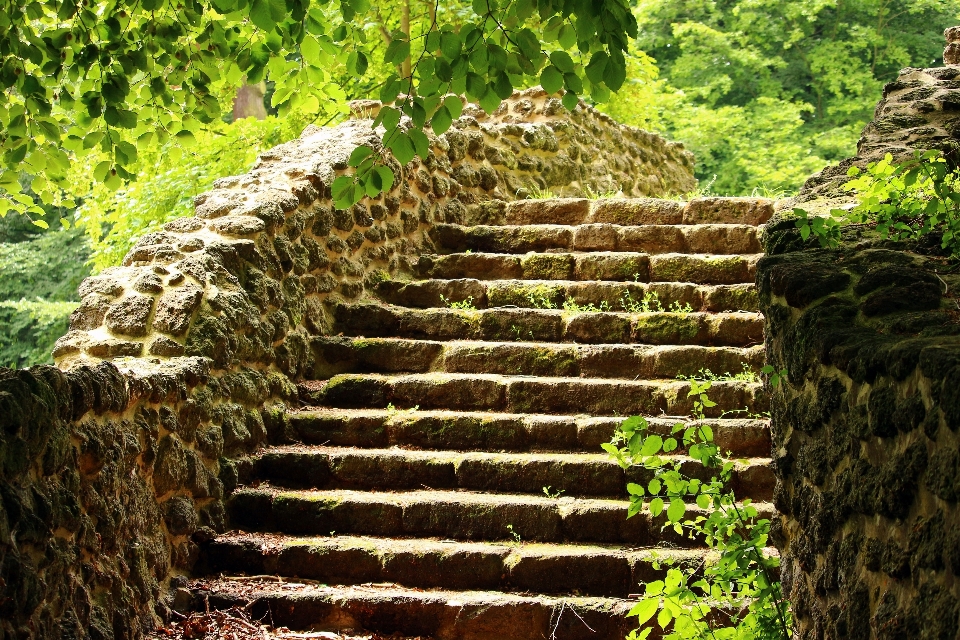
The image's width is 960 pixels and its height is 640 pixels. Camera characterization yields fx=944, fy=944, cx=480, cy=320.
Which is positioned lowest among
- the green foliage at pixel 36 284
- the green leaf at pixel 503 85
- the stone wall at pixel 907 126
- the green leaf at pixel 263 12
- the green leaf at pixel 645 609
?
the green foliage at pixel 36 284

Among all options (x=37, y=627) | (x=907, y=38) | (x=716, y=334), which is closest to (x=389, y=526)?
(x=37, y=627)

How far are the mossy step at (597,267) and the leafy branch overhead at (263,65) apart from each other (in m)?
2.37

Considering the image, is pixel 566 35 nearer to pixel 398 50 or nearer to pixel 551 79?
pixel 551 79

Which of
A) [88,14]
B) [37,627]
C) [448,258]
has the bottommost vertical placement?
[37,627]

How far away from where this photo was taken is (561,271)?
6.17 meters

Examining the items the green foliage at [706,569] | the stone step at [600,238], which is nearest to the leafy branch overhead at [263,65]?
the green foliage at [706,569]

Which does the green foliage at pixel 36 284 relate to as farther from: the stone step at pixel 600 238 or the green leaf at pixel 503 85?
the green leaf at pixel 503 85

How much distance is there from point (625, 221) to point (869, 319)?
4.47 metres

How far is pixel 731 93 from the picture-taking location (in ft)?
57.6

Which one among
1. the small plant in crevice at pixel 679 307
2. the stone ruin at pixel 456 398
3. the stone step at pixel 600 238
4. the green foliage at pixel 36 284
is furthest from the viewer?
the green foliage at pixel 36 284

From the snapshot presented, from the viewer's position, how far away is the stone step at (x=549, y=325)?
5270mm

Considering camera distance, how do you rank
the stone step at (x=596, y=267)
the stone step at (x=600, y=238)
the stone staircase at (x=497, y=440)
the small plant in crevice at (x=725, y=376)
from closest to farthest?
1. the stone staircase at (x=497, y=440)
2. the small plant in crevice at (x=725, y=376)
3. the stone step at (x=596, y=267)
4. the stone step at (x=600, y=238)

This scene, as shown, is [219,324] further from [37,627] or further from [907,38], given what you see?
[907,38]

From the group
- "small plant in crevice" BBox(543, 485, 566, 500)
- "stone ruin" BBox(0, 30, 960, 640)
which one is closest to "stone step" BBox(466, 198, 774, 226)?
"stone ruin" BBox(0, 30, 960, 640)
